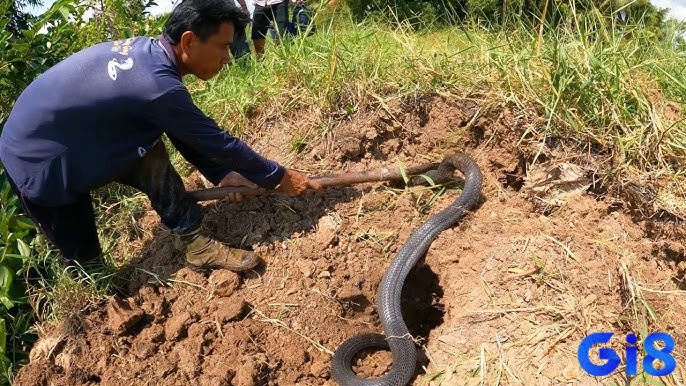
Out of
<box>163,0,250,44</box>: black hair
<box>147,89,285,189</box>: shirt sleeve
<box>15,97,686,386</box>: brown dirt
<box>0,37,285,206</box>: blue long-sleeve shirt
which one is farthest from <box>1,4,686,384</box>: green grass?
<box>163,0,250,44</box>: black hair

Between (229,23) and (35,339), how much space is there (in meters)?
2.15

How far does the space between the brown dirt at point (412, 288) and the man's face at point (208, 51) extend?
0.96 metres

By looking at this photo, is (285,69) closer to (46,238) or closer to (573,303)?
(46,238)

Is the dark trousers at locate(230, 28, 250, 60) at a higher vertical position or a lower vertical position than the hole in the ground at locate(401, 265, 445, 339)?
higher

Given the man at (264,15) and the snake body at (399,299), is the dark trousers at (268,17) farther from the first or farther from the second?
the snake body at (399,299)

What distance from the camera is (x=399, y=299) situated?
285cm

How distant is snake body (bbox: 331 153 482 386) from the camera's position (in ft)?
8.39

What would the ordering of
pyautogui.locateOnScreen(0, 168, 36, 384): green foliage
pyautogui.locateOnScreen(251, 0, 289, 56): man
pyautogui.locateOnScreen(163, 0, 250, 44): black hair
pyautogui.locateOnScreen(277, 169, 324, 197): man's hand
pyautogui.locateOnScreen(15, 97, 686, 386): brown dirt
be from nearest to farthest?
pyautogui.locateOnScreen(15, 97, 686, 386): brown dirt → pyautogui.locateOnScreen(163, 0, 250, 44): black hair → pyautogui.locateOnScreen(0, 168, 36, 384): green foliage → pyautogui.locateOnScreen(277, 169, 324, 197): man's hand → pyautogui.locateOnScreen(251, 0, 289, 56): man

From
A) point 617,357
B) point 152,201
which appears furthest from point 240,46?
point 617,357

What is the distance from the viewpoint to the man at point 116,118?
8.48ft

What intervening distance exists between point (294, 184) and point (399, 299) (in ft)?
2.92

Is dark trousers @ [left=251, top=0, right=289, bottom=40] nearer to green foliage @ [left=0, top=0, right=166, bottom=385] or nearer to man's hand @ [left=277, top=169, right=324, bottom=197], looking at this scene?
green foliage @ [left=0, top=0, right=166, bottom=385]

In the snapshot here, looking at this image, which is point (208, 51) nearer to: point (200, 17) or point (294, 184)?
point (200, 17)

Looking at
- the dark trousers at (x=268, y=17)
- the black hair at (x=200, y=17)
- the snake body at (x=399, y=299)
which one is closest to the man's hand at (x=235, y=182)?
the black hair at (x=200, y=17)
